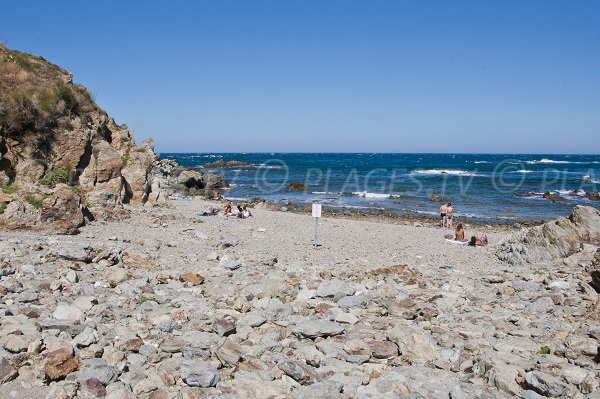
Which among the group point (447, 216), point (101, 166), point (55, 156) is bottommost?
point (447, 216)

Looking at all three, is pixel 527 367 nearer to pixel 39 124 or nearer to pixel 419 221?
pixel 39 124

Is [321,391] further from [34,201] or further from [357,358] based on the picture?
[34,201]

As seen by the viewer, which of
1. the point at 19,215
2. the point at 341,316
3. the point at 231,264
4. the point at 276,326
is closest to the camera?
the point at 276,326

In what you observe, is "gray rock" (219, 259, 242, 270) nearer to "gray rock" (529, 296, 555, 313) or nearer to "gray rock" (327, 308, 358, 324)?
"gray rock" (327, 308, 358, 324)

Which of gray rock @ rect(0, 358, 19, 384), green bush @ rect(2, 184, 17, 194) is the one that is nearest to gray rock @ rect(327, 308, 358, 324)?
gray rock @ rect(0, 358, 19, 384)

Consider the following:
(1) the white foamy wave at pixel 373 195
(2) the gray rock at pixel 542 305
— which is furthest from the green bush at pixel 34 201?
(1) the white foamy wave at pixel 373 195

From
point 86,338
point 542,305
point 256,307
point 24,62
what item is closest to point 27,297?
point 86,338

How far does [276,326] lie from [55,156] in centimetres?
1241

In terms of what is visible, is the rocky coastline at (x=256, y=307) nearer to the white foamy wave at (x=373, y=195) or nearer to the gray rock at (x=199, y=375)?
the gray rock at (x=199, y=375)

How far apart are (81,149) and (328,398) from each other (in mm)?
14594

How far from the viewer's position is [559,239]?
1306 centimetres

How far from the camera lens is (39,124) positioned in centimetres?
1508

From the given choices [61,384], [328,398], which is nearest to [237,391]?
[328,398]

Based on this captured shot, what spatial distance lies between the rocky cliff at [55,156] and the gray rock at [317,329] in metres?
8.14
